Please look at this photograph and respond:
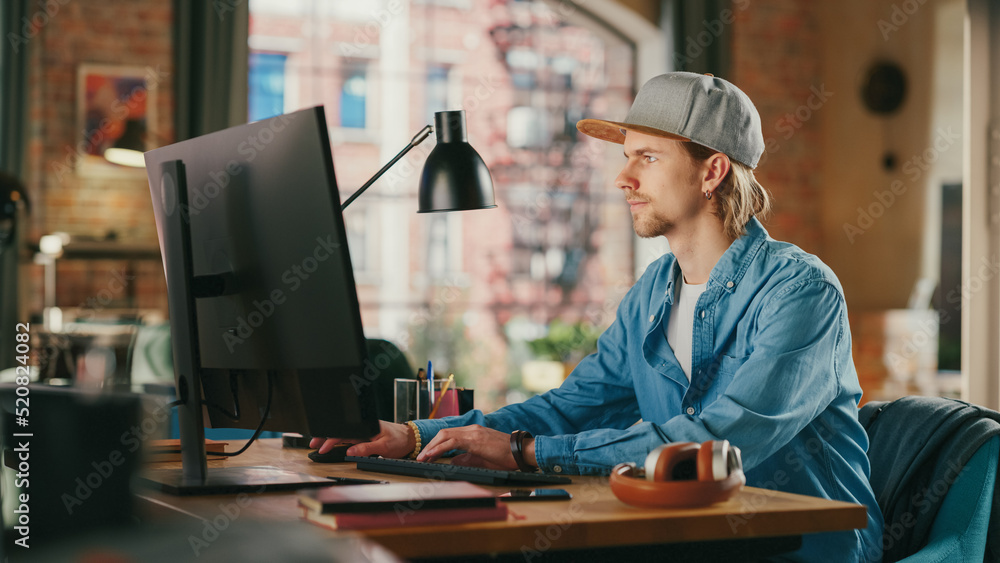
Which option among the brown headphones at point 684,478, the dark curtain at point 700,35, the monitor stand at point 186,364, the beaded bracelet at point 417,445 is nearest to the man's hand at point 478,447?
the beaded bracelet at point 417,445

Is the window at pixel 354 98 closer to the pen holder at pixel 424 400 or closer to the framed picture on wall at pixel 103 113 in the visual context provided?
the framed picture on wall at pixel 103 113

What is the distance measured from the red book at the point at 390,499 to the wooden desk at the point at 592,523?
0.10 feet

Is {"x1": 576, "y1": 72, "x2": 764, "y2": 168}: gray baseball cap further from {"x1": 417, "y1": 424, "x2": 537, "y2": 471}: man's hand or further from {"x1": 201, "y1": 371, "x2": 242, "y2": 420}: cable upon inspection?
{"x1": 201, "y1": 371, "x2": 242, "y2": 420}: cable

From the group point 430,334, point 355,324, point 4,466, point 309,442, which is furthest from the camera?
point 430,334

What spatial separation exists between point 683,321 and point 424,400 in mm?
561

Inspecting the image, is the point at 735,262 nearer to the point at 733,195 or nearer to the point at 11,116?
the point at 733,195

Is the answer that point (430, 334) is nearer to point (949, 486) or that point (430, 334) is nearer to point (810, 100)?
point (810, 100)

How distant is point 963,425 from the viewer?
161 centimetres

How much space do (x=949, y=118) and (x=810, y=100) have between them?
1232mm

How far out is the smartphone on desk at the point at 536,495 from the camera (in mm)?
1234

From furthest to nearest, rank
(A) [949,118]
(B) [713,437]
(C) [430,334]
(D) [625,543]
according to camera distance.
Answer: (C) [430,334] < (A) [949,118] < (B) [713,437] < (D) [625,543]

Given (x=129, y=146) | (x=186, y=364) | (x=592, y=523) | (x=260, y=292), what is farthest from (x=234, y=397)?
(x=129, y=146)

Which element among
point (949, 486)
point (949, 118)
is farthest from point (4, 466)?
point (949, 118)

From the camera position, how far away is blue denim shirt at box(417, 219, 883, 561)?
148 centimetres
